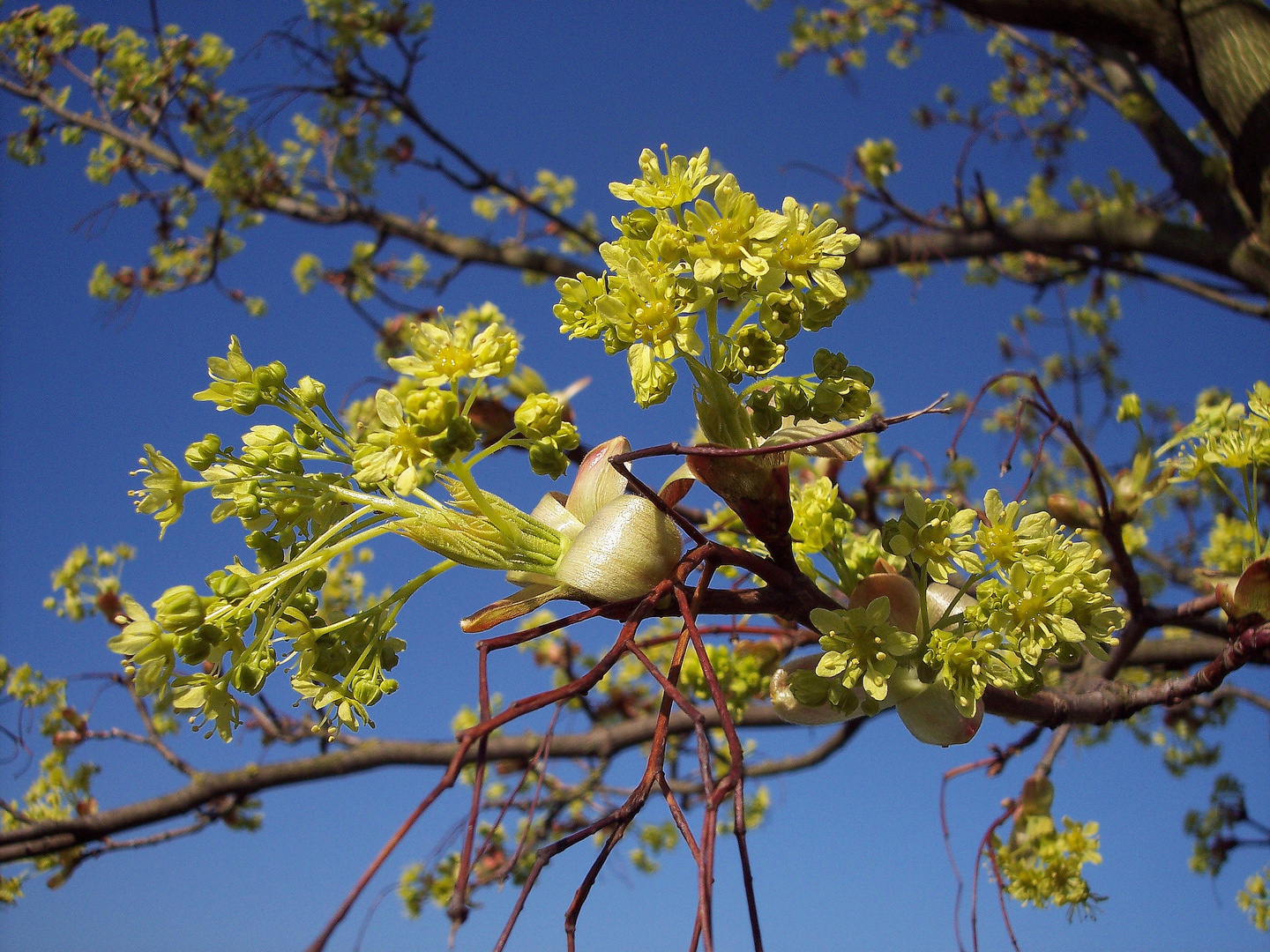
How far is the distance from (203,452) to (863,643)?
76 centimetres

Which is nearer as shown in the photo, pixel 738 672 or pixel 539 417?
pixel 539 417

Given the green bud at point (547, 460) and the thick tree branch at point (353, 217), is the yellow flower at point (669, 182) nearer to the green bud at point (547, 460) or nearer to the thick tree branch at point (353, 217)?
the green bud at point (547, 460)

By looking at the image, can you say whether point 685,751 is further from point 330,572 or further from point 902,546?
point 902,546

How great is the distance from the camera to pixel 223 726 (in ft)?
2.85

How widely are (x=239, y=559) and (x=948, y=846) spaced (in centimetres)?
145

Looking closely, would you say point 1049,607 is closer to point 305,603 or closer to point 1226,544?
point 305,603

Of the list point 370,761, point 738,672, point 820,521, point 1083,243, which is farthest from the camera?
point 1083,243

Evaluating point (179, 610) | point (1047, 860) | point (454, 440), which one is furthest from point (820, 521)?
point (1047, 860)

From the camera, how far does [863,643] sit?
0.91m

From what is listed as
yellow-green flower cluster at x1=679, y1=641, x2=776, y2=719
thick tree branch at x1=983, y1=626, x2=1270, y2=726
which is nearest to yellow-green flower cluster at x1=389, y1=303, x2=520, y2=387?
thick tree branch at x1=983, y1=626, x2=1270, y2=726

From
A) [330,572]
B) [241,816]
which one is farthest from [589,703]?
[241,816]

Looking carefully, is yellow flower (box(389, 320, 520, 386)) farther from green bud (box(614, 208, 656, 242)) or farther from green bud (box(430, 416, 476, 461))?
green bud (box(614, 208, 656, 242))

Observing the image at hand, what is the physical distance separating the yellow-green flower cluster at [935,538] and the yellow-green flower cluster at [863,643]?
0.25 ft

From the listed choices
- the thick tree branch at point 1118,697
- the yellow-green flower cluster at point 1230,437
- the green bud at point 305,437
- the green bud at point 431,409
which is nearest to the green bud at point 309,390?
the green bud at point 305,437
